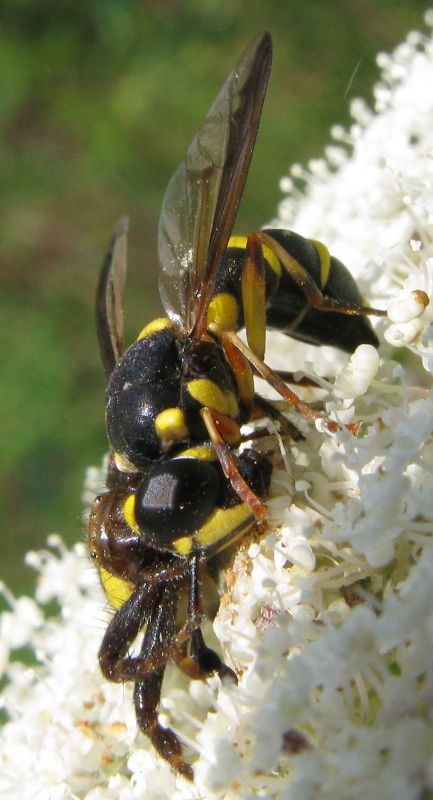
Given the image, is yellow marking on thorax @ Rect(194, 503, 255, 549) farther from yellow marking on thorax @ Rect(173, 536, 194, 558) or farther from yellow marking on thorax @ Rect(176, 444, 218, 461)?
yellow marking on thorax @ Rect(176, 444, 218, 461)

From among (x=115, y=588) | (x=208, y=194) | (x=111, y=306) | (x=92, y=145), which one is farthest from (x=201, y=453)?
(x=92, y=145)

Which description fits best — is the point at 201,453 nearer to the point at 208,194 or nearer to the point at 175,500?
the point at 175,500

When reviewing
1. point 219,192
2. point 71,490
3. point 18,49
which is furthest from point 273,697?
point 18,49

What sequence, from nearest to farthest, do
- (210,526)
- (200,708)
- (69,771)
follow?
(210,526) → (200,708) → (69,771)

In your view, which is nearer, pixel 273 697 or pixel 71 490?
pixel 273 697

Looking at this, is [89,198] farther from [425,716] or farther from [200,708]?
[425,716]
